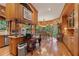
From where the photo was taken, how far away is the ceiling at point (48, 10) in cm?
194

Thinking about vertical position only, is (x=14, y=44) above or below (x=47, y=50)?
above

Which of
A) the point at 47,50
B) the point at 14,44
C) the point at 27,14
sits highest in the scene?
the point at 27,14

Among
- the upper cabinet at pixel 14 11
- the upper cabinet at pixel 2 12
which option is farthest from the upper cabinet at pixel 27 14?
the upper cabinet at pixel 2 12

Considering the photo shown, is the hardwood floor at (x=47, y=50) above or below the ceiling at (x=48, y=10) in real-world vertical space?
below

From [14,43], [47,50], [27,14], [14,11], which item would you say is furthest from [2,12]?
[47,50]

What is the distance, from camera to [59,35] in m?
1.95

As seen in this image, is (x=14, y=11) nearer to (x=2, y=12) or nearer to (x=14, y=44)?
(x=2, y=12)

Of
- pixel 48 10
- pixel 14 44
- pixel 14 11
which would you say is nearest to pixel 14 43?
pixel 14 44

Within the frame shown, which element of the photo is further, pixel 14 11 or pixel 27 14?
pixel 27 14

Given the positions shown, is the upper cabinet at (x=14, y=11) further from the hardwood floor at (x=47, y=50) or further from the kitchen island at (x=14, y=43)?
the hardwood floor at (x=47, y=50)

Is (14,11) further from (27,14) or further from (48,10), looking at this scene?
(48,10)

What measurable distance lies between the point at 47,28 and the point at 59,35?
246 millimetres

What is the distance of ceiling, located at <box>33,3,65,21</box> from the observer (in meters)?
1.94

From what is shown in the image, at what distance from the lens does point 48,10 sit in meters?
1.94
